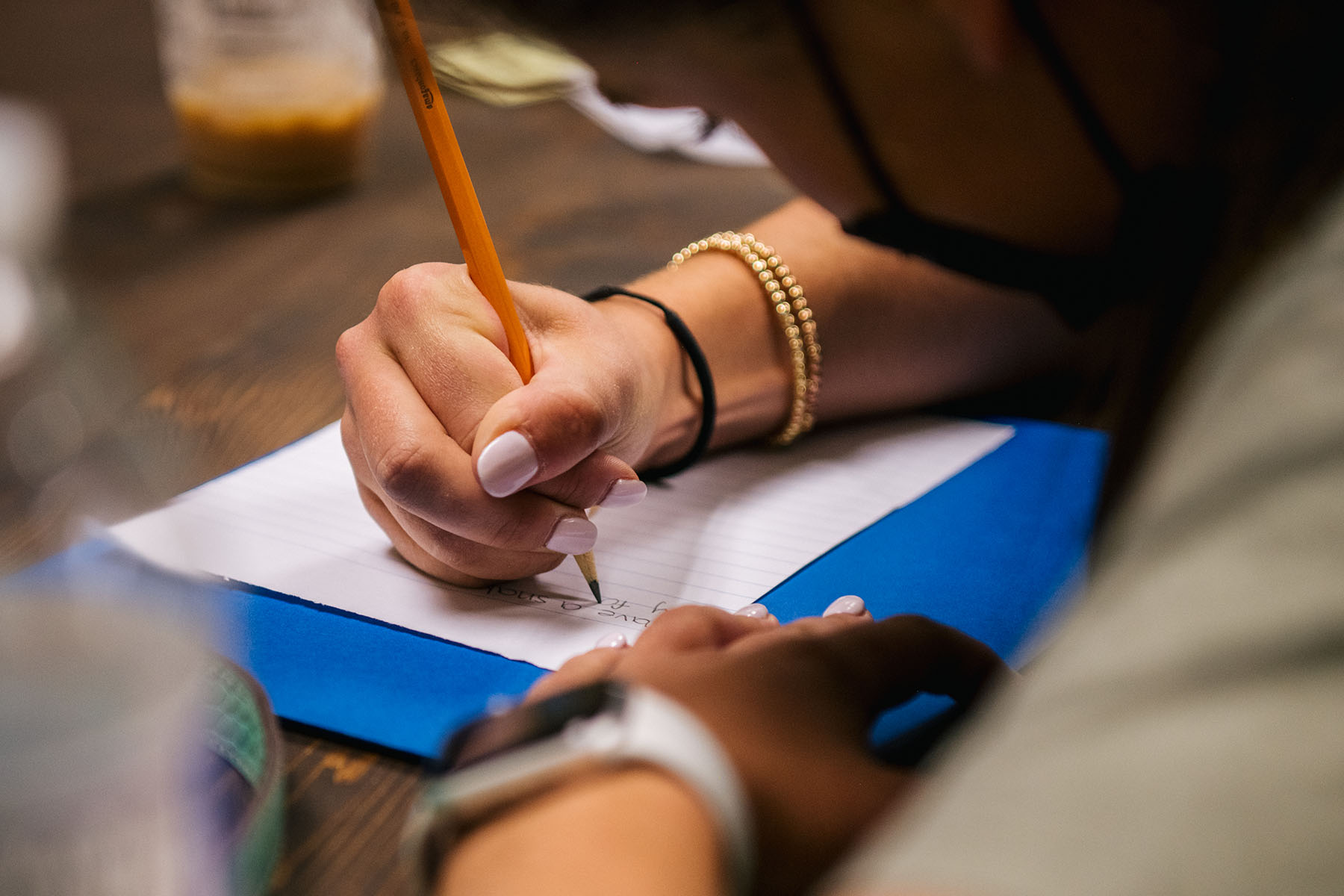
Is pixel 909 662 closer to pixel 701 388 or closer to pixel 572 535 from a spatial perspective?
pixel 572 535

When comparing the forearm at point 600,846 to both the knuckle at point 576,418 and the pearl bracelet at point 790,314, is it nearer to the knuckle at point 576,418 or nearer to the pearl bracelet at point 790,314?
the knuckle at point 576,418

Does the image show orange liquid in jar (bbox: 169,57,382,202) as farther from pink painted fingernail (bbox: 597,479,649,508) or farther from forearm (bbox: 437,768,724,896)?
forearm (bbox: 437,768,724,896)

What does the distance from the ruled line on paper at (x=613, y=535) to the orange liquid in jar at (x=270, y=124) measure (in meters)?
0.46

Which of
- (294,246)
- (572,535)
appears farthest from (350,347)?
(294,246)

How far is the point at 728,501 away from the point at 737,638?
20 centimetres

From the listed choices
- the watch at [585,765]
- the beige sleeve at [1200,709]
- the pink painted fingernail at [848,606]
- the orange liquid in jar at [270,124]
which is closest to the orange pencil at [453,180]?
the pink painted fingernail at [848,606]

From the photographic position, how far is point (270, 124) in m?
1.02

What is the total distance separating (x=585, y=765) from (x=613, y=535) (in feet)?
0.98

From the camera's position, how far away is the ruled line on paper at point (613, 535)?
508 mm

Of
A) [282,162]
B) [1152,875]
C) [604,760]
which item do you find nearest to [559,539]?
[604,760]

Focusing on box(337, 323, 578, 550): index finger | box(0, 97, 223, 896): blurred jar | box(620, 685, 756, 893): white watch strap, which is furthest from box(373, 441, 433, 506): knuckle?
box(620, 685, 756, 893): white watch strap

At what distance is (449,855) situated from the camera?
29cm

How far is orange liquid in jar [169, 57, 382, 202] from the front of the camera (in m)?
1.02

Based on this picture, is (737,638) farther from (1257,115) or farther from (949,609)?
(1257,115)
